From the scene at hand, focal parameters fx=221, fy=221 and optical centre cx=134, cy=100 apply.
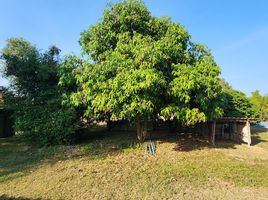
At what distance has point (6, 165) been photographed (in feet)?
24.1

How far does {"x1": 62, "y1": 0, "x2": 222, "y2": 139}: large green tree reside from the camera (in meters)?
7.32

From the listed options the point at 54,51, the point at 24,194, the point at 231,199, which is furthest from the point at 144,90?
the point at 54,51

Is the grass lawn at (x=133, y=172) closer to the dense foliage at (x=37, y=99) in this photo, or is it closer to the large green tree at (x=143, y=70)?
the dense foliage at (x=37, y=99)

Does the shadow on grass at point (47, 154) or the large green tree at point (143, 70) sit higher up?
the large green tree at point (143, 70)

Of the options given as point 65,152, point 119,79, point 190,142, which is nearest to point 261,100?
point 190,142

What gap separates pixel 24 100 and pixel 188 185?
9032 mm

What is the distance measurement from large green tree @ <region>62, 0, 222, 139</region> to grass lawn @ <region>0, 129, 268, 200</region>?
1.51 metres

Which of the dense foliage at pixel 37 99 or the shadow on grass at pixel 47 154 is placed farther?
the dense foliage at pixel 37 99

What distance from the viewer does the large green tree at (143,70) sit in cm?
732

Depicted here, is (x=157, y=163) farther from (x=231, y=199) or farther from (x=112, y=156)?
(x=231, y=199)

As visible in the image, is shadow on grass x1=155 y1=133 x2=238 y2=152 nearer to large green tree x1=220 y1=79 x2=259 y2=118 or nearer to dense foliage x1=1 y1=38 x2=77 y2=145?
large green tree x1=220 y1=79 x2=259 y2=118

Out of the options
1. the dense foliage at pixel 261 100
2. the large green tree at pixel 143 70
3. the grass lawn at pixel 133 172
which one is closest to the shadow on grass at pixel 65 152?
the grass lawn at pixel 133 172

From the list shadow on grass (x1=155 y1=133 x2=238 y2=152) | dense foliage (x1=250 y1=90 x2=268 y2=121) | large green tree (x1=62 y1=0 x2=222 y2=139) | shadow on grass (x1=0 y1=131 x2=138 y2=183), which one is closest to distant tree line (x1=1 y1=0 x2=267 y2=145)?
large green tree (x1=62 y1=0 x2=222 y2=139)

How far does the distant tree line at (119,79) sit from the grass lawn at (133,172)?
134 centimetres
